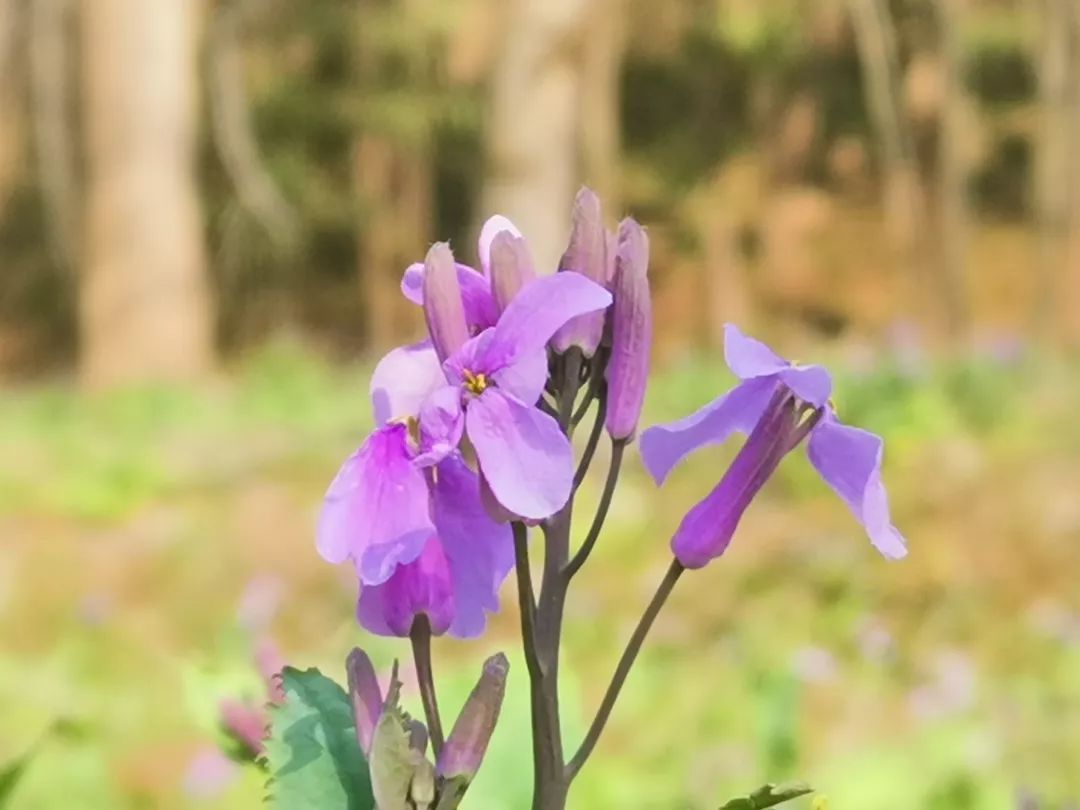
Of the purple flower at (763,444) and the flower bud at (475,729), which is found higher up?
the purple flower at (763,444)

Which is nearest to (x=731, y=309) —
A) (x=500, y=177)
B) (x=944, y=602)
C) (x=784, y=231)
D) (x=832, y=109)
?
(x=784, y=231)

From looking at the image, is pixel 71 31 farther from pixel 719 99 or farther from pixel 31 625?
pixel 31 625

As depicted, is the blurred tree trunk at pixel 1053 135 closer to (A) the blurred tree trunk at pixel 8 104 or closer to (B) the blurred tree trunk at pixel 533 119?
(B) the blurred tree trunk at pixel 533 119

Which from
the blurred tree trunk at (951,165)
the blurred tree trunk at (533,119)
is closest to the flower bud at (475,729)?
the blurred tree trunk at (533,119)

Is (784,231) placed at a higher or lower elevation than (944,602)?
higher

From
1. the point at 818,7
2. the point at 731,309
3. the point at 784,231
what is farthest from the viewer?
the point at 784,231

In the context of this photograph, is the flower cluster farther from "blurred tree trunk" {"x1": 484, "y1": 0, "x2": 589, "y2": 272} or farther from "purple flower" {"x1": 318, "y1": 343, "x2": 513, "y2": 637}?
"blurred tree trunk" {"x1": 484, "y1": 0, "x2": 589, "y2": 272}
